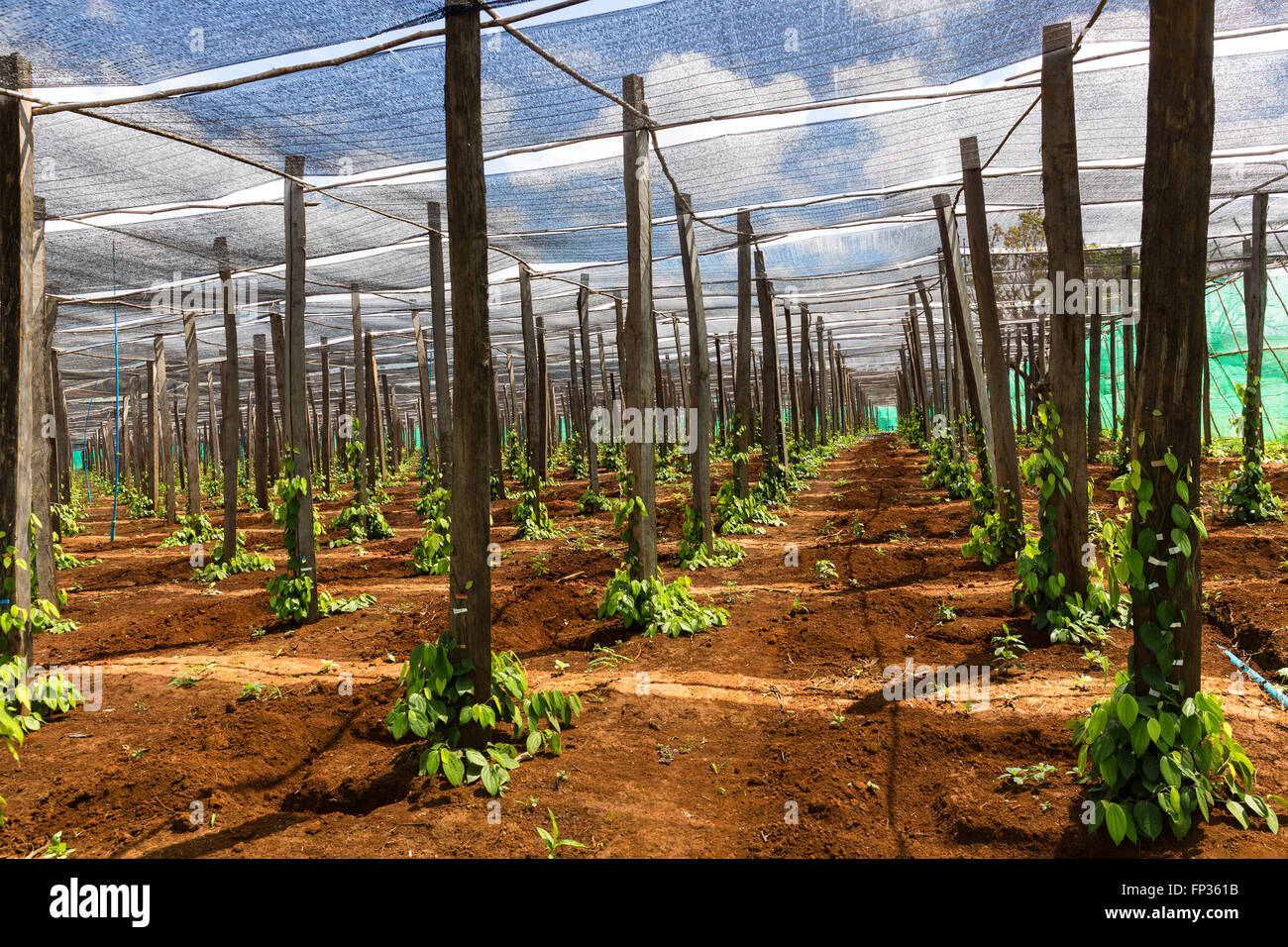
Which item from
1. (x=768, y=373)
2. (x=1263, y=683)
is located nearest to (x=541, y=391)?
(x=768, y=373)

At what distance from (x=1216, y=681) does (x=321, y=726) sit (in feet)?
14.8

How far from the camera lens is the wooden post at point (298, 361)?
Result: 6.44 meters

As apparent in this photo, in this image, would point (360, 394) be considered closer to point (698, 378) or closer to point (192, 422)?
point (192, 422)

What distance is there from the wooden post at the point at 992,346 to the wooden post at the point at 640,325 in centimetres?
269

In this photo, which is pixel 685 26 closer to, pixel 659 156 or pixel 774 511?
pixel 659 156

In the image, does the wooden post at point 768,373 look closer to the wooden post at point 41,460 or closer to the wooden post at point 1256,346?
the wooden post at point 1256,346

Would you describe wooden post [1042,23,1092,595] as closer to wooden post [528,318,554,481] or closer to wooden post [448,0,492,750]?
wooden post [448,0,492,750]

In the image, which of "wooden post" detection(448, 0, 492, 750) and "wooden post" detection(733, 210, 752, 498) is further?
"wooden post" detection(733, 210, 752, 498)

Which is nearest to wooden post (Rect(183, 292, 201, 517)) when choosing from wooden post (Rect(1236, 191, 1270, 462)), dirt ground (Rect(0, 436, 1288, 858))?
dirt ground (Rect(0, 436, 1288, 858))

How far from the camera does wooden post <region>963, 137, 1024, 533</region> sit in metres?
6.74

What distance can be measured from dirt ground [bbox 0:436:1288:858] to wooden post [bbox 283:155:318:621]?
1.94 feet

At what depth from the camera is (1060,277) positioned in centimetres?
493

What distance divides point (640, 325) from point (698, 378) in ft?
7.83

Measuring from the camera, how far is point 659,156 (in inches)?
270
